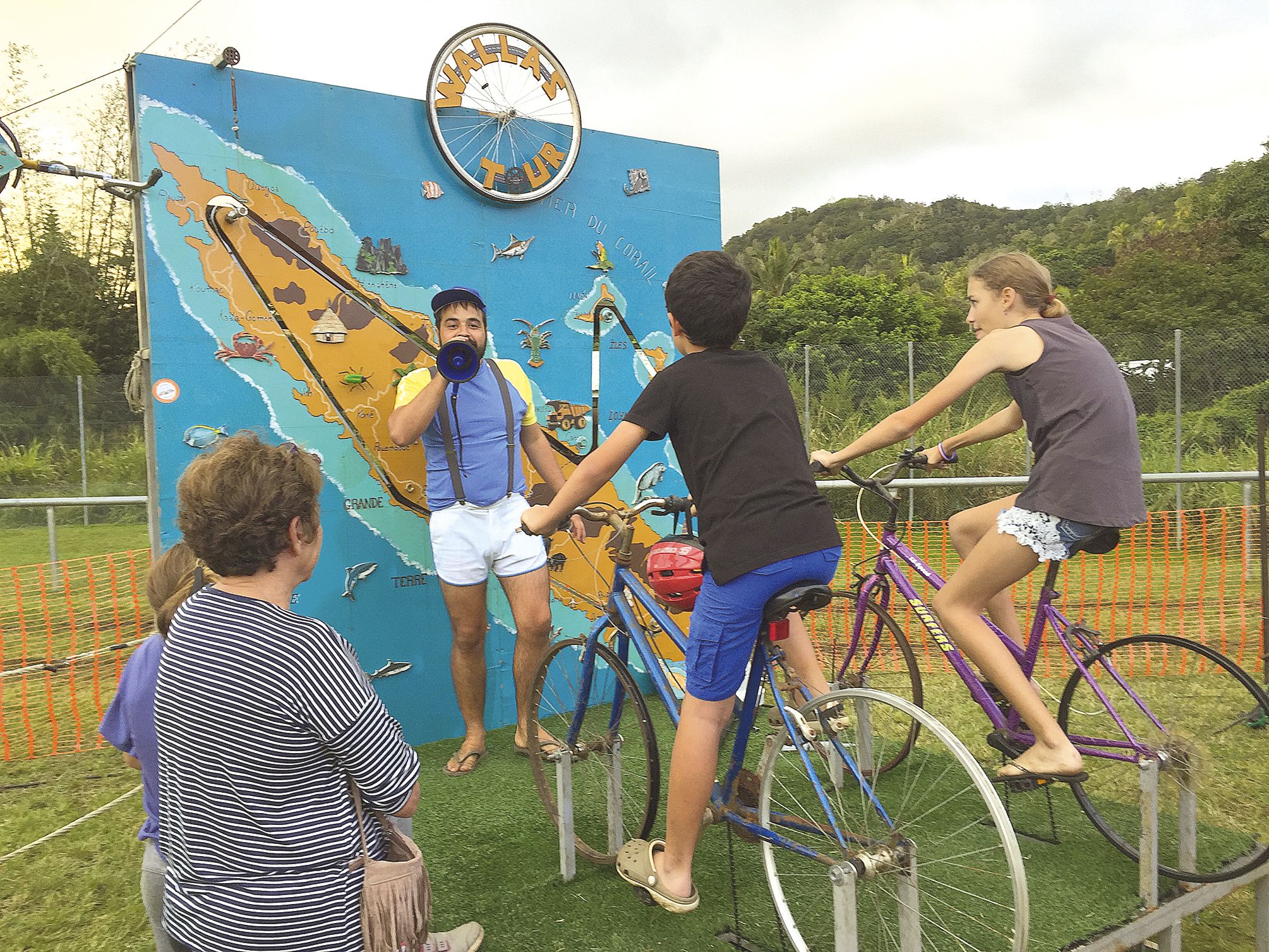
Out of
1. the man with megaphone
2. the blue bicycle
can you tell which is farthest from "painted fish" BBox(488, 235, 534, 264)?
the blue bicycle

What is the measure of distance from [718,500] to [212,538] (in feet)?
4.05

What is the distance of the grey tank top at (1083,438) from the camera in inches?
109

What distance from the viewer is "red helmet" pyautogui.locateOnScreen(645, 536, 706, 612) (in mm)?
2604

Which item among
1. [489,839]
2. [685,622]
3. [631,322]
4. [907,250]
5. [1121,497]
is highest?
[907,250]

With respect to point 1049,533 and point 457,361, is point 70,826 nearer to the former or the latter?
point 457,361

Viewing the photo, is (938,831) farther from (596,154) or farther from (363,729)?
(596,154)

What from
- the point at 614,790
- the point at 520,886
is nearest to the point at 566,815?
the point at 614,790

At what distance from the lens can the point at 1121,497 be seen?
9.16ft

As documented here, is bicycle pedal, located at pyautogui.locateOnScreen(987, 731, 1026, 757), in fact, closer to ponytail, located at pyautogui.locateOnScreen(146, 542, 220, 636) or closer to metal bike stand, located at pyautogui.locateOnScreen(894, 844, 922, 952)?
metal bike stand, located at pyautogui.locateOnScreen(894, 844, 922, 952)

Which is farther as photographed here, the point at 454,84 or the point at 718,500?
the point at 454,84

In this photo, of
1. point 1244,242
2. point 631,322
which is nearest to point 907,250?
point 1244,242

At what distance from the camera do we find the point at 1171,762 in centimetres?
282

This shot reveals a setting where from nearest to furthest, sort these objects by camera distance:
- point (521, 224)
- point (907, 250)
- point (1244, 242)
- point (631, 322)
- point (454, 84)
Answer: point (454, 84) → point (521, 224) → point (631, 322) → point (1244, 242) → point (907, 250)

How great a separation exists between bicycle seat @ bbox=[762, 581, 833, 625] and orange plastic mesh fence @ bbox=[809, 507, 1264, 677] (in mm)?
2115
